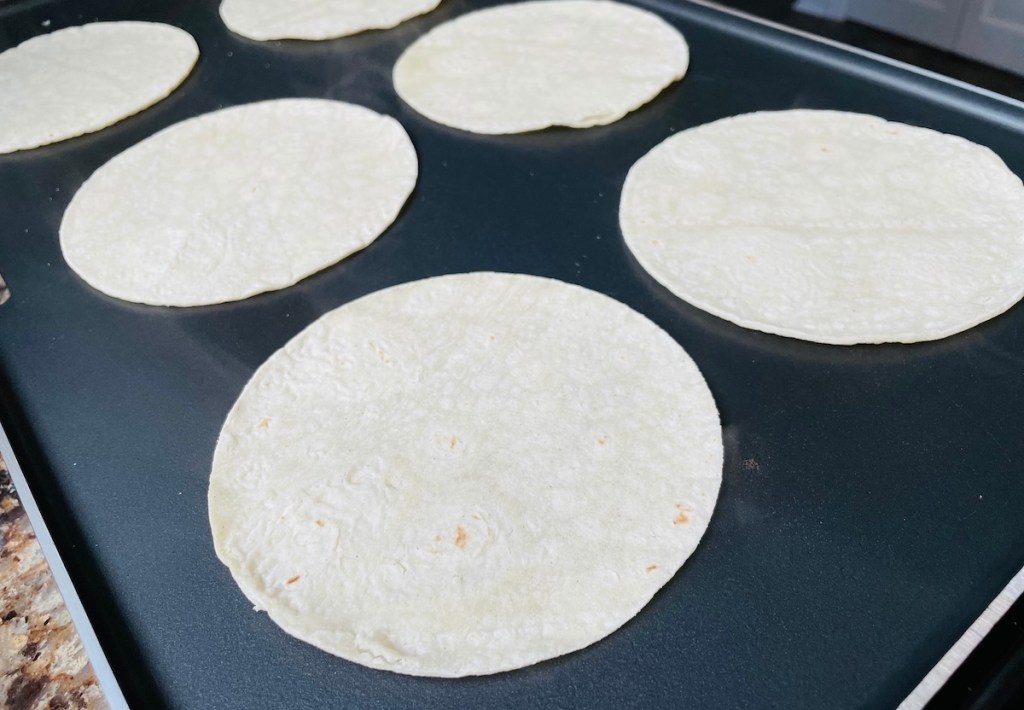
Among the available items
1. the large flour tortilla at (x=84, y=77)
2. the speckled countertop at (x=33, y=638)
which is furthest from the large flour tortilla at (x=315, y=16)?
the speckled countertop at (x=33, y=638)

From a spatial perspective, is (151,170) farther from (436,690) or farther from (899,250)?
(899,250)

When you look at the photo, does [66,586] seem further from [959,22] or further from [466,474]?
[959,22]

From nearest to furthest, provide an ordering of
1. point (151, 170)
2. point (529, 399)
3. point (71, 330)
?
1. point (529, 399)
2. point (71, 330)
3. point (151, 170)

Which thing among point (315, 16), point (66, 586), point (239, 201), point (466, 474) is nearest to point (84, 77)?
point (315, 16)

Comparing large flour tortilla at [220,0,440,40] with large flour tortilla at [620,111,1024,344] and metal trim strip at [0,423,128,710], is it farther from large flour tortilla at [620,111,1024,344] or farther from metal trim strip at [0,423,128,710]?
metal trim strip at [0,423,128,710]

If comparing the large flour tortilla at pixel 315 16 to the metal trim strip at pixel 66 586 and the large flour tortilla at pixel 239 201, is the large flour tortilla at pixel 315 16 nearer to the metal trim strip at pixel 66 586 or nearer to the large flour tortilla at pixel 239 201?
the large flour tortilla at pixel 239 201

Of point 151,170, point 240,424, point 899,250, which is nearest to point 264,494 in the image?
point 240,424

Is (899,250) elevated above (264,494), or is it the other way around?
(899,250)
